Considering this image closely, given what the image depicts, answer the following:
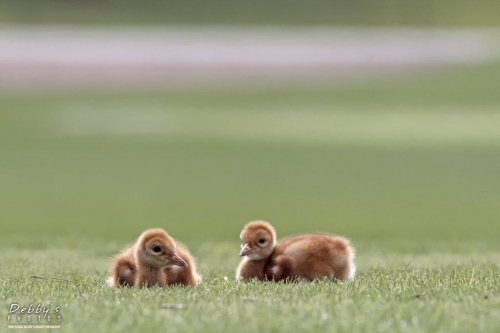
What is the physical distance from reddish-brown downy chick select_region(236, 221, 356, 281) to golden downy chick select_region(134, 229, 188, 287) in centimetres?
51

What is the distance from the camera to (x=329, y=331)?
13.8ft

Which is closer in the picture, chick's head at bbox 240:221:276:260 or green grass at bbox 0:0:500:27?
chick's head at bbox 240:221:276:260

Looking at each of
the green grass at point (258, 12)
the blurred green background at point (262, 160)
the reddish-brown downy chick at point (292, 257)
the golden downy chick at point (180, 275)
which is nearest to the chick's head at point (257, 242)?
the reddish-brown downy chick at point (292, 257)

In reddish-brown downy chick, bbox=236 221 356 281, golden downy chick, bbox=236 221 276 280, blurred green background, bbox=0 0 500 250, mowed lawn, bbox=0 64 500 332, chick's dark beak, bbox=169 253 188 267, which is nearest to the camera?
mowed lawn, bbox=0 64 500 332

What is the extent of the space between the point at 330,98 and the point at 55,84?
10322 millimetres

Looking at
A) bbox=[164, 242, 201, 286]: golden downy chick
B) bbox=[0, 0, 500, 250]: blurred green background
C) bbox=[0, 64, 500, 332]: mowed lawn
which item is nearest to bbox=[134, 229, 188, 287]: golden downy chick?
bbox=[164, 242, 201, 286]: golden downy chick

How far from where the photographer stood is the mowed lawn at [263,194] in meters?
4.78

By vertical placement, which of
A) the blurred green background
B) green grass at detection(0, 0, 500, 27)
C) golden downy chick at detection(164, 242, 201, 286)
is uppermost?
green grass at detection(0, 0, 500, 27)

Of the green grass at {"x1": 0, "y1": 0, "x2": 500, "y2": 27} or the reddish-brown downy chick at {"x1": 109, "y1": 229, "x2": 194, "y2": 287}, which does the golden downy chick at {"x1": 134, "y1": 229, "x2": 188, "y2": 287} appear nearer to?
the reddish-brown downy chick at {"x1": 109, "y1": 229, "x2": 194, "y2": 287}

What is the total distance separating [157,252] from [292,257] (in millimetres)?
902

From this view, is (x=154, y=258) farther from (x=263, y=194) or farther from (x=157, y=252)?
(x=263, y=194)

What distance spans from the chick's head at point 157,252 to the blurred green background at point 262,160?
18.9 feet

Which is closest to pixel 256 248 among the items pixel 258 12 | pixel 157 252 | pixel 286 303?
pixel 157 252

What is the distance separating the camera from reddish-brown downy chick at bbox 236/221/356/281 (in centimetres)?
642
